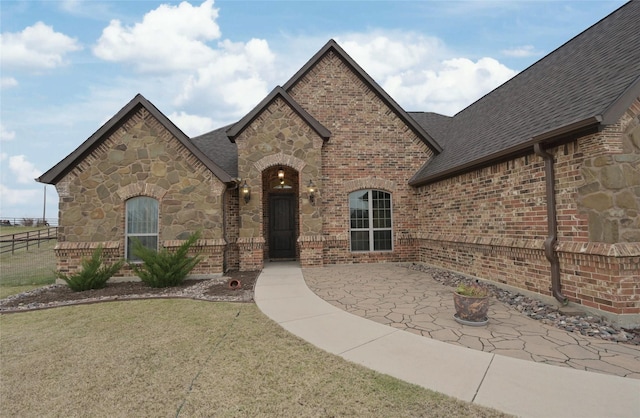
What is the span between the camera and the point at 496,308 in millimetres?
6121

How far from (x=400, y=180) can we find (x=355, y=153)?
2053mm

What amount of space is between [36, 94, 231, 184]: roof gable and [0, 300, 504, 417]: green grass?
545cm

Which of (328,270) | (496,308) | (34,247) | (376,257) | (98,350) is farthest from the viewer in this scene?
(34,247)

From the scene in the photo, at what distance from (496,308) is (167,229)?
29.3 ft

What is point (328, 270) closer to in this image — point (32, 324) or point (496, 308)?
point (496, 308)

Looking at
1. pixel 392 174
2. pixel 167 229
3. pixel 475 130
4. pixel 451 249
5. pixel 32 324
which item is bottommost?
pixel 32 324

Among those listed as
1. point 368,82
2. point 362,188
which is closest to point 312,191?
point 362,188

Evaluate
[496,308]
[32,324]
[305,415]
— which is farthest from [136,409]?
[496,308]

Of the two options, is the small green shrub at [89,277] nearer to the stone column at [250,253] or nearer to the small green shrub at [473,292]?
the stone column at [250,253]

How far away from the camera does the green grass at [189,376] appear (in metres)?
2.93

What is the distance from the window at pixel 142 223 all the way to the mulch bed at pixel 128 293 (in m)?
1.21

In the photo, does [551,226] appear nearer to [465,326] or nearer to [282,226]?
[465,326]

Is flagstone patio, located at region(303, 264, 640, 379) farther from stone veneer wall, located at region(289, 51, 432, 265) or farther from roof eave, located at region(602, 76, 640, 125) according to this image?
roof eave, located at region(602, 76, 640, 125)

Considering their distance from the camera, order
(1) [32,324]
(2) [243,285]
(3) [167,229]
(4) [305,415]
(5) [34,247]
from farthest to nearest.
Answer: (5) [34,247] < (3) [167,229] < (2) [243,285] < (1) [32,324] < (4) [305,415]
